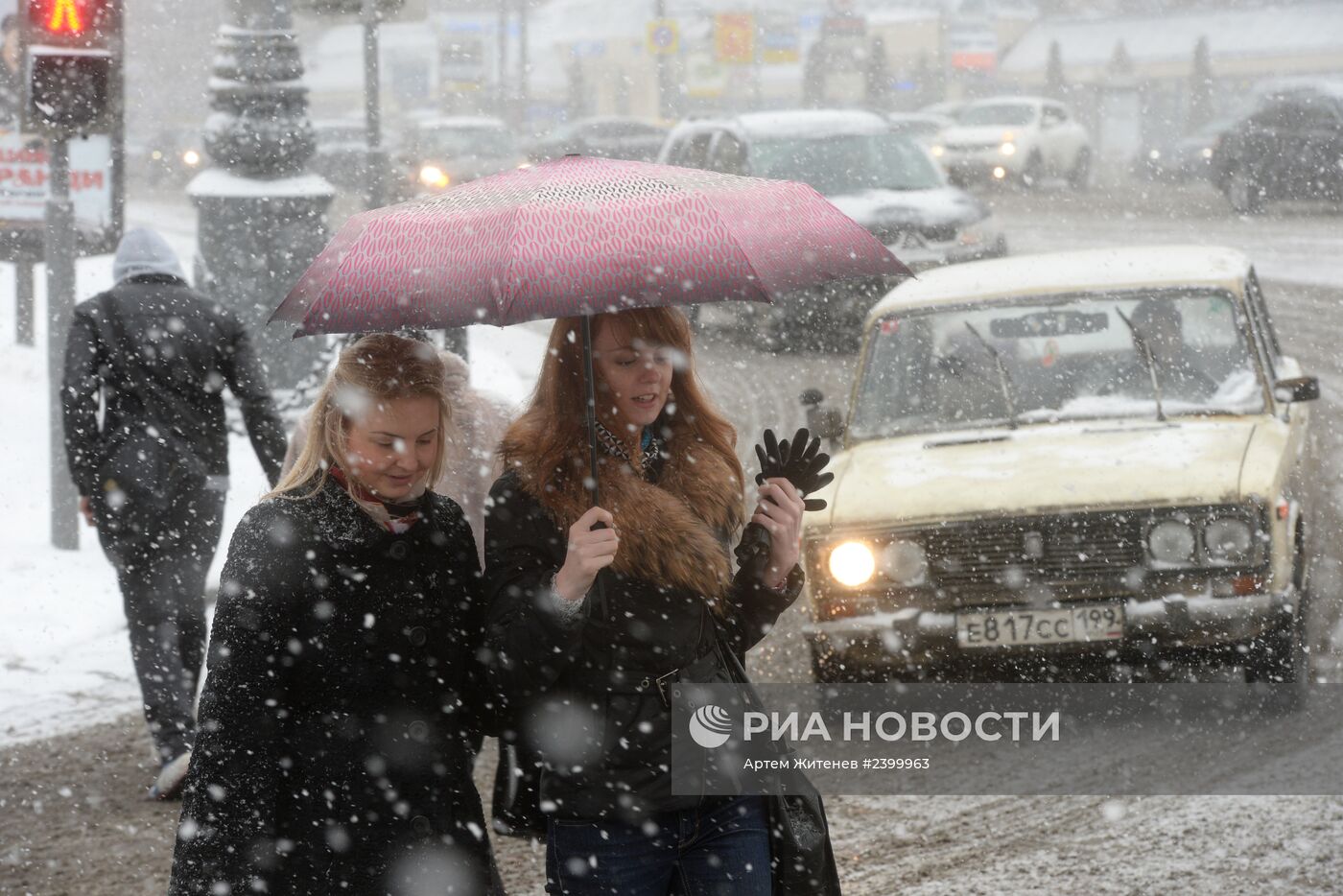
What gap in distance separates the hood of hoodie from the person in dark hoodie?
7 cm

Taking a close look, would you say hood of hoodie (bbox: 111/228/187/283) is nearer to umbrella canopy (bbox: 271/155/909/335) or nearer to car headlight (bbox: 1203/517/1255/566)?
umbrella canopy (bbox: 271/155/909/335)

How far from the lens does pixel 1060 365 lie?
6938 mm

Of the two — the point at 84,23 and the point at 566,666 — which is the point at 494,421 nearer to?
the point at 566,666

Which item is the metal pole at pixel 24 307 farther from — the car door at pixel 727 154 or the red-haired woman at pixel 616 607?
the red-haired woman at pixel 616 607

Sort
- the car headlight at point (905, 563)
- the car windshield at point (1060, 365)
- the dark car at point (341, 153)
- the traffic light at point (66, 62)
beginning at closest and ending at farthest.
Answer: the car headlight at point (905, 563) → the car windshield at point (1060, 365) → the traffic light at point (66, 62) → the dark car at point (341, 153)

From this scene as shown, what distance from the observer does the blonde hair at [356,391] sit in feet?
9.22

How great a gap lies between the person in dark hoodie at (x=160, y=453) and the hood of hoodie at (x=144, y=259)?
0.07 metres

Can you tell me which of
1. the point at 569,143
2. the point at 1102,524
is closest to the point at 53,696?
the point at 1102,524

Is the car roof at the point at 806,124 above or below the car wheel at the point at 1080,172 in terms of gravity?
above

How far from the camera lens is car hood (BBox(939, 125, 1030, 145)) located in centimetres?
3647

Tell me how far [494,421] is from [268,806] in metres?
2.14

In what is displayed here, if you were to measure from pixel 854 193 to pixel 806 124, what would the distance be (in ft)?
3.80

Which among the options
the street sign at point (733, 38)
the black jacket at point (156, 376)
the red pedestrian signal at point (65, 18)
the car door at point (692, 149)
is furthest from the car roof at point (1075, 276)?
the street sign at point (733, 38)

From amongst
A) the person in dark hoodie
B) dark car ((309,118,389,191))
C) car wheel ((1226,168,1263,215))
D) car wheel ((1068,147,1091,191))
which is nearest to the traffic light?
the person in dark hoodie
